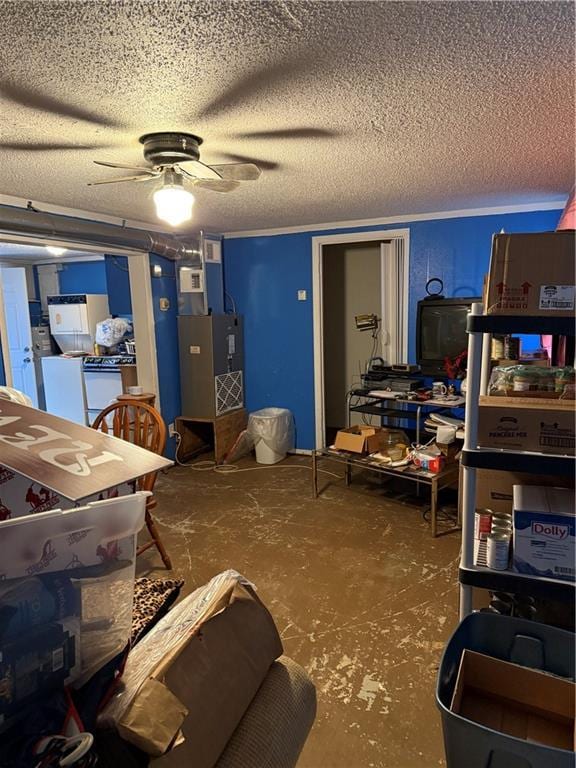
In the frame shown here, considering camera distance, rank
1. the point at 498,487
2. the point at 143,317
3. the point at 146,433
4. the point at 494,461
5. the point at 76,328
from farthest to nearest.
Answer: the point at 76,328
the point at 143,317
the point at 146,433
the point at 498,487
the point at 494,461

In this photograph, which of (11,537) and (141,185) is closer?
(11,537)

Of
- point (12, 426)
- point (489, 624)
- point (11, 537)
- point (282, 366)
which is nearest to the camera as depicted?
point (11, 537)

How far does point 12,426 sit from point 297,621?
1.72 m

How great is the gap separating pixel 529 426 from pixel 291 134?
1.54 metres

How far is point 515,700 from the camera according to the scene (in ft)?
4.05

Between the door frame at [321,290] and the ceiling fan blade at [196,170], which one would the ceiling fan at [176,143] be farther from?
the door frame at [321,290]

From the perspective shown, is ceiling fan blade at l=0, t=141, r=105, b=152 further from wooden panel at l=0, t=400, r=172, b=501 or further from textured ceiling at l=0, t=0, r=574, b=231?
wooden panel at l=0, t=400, r=172, b=501

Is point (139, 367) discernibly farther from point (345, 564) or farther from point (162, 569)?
point (345, 564)

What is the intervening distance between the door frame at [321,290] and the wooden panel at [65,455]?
3.50 meters

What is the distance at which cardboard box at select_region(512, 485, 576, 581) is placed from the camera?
127 centimetres

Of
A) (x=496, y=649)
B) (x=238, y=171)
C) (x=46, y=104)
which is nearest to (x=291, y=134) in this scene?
(x=238, y=171)

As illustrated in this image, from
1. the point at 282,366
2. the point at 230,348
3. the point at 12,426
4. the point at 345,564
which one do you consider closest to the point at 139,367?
the point at 230,348

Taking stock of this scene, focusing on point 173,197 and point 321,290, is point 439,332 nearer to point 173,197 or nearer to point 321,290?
point 321,290

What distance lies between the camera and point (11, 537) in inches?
28.4
